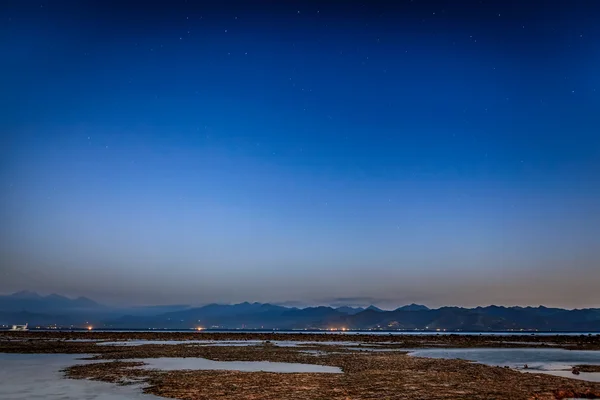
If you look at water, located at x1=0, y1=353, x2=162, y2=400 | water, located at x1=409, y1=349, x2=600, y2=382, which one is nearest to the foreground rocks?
water, located at x1=0, y1=353, x2=162, y2=400

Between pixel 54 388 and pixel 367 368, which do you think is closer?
pixel 54 388

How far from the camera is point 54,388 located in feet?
84.7

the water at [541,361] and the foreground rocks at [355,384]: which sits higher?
the foreground rocks at [355,384]

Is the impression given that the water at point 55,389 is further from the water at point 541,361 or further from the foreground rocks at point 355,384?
the water at point 541,361

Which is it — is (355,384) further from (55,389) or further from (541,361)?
(541,361)

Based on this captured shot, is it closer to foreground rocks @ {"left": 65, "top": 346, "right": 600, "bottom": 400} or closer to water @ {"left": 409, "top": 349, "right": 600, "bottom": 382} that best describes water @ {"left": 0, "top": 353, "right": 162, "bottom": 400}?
foreground rocks @ {"left": 65, "top": 346, "right": 600, "bottom": 400}

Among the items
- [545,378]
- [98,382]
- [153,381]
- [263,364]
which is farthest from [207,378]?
[545,378]

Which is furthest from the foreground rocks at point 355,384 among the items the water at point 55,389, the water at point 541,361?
the water at point 541,361

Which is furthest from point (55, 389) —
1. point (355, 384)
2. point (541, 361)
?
point (541, 361)

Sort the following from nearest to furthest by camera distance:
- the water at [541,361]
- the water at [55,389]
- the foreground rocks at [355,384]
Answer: the water at [55,389] < the foreground rocks at [355,384] < the water at [541,361]

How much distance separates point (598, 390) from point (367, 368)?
16299mm

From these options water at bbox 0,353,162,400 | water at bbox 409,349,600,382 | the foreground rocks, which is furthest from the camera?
water at bbox 409,349,600,382

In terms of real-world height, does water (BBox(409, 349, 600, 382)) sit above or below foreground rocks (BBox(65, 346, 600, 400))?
below

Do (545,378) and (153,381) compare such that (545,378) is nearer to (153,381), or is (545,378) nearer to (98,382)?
(153,381)
